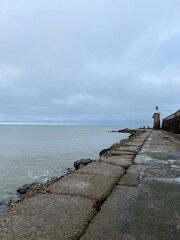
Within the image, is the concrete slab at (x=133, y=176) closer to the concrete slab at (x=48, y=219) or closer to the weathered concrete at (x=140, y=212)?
the weathered concrete at (x=140, y=212)

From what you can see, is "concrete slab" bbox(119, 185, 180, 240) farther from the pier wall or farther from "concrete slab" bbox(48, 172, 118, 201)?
the pier wall

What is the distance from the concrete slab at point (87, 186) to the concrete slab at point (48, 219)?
7.6 inches

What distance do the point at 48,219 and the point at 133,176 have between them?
196 centimetres

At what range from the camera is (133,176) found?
3.63m

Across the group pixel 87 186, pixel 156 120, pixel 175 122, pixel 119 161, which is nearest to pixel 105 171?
pixel 87 186

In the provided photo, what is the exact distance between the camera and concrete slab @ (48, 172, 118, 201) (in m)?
2.69

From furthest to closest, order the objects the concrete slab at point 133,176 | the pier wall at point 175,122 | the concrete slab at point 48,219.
Result: 1. the pier wall at point 175,122
2. the concrete slab at point 133,176
3. the concrete slab at point 48,219

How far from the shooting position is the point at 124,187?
3023 mm

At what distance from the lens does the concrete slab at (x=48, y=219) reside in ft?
5.61

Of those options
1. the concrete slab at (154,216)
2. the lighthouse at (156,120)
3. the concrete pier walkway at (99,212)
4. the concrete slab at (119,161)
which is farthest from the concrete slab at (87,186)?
the lighthouse at (156,120)

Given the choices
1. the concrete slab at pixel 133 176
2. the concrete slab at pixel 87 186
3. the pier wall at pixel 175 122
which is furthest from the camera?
the pier wall at pixel 175 122

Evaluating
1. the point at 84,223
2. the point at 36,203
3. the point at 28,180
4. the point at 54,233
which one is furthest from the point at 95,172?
the point at 28,180

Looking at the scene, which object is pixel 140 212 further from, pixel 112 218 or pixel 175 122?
pixel 175 122

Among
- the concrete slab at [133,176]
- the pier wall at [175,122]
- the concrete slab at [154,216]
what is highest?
the pier wall at [175,122]
